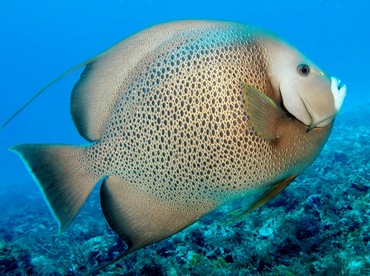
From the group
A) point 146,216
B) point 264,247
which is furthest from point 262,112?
point 264,247

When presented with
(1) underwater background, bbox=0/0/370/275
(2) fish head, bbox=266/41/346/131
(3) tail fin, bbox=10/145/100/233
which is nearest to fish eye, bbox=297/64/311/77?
(2) fish head, bbox=266/41/346/131

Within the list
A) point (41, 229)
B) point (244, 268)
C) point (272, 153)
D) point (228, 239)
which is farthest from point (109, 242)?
point (41, 229)

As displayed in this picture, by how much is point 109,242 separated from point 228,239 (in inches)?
75.9

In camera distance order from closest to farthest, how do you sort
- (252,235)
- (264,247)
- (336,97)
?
1. (336,97)
2. (264,247)
3. (252,235)

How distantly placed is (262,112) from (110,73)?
64 cm

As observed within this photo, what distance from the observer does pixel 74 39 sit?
452ft

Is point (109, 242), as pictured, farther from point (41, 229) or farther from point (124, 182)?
point (41, 229)

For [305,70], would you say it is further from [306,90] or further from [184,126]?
[184,126]

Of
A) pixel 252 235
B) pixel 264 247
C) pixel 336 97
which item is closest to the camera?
pixel 336 97

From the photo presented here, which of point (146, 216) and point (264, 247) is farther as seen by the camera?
point (264, 247)

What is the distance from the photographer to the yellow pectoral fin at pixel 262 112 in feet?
3.33

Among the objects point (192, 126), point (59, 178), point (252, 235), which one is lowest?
point (252, 235)

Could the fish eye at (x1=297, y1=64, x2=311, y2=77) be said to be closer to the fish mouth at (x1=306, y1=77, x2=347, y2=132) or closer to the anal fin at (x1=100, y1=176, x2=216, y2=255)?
the fish mouth at (x1=306, y1=77, x2=347, y2=132)

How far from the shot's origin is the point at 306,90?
1.03m
